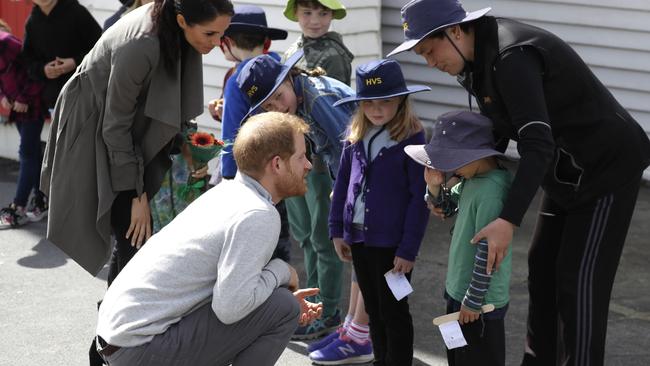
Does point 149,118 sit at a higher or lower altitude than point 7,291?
higher

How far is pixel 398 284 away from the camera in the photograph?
469cm

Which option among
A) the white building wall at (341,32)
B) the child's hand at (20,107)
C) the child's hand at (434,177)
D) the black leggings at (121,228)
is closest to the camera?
the child's hand at (434,177)

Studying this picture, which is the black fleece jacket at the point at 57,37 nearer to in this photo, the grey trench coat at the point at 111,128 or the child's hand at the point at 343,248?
the grey trench coat at the point at 111,128

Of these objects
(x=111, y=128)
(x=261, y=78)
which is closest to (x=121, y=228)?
(x=111, y=128)

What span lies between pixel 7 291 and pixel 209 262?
2.95 metres

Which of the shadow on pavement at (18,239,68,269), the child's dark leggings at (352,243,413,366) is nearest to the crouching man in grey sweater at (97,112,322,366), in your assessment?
the child's dark leggings at (352,243,413,366)

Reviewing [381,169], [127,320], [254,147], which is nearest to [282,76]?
[381,169]

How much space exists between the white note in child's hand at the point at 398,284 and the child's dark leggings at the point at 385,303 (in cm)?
8

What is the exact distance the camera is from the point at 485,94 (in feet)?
13.3

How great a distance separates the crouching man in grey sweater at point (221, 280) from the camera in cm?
372

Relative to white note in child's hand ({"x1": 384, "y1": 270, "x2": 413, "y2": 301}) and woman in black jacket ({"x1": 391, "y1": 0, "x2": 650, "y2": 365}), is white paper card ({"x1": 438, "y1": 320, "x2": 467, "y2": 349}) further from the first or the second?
white note in child's hand ({"x1": 384, "y1": 270, "x2": 413, "y2": 301})

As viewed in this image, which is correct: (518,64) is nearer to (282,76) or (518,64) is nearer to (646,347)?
(282,76)

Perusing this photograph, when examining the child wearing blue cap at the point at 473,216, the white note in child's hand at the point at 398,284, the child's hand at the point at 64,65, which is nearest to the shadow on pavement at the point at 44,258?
the child's hand at the point at 64,65

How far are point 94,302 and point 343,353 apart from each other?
65.2 inches
